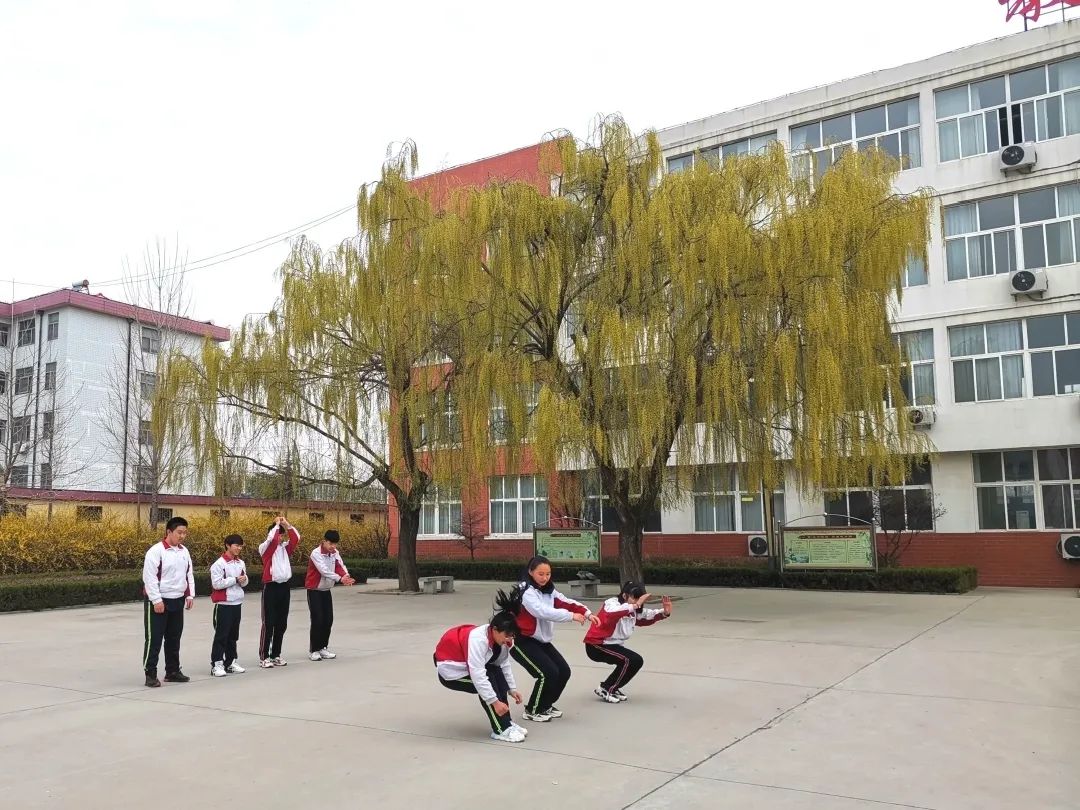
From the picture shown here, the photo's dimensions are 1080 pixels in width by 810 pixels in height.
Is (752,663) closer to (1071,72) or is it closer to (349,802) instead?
(349,802)

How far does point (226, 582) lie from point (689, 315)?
24.7 feet

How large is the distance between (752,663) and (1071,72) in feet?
54.9

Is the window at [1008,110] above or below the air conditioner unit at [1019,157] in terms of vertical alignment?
above

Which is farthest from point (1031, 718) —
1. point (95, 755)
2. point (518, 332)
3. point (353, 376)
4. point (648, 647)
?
point (353, 376)

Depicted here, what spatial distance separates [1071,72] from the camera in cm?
1942

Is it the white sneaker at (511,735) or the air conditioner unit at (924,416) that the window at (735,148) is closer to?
the air conditioner unit at (924,416)

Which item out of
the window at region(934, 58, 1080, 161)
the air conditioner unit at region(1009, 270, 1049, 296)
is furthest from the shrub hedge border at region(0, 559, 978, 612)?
the window at region(934, 58, 1080, 161)

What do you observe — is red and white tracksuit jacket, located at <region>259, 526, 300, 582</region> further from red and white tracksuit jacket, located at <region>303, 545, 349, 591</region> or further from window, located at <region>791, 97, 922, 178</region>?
window, located at <region>791, 97, 922, 178</region>

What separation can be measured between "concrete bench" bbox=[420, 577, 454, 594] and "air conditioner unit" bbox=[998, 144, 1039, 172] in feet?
49.1

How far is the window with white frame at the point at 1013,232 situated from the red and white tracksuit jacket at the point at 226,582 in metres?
15.7

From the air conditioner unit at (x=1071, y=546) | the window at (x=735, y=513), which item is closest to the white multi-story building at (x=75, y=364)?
the window at (x=735, y=513)

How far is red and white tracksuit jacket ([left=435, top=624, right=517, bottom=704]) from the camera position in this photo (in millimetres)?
5801

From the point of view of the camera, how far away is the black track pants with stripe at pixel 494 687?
5926 mm

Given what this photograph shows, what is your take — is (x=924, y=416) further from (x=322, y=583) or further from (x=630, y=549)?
(x=322, y=583)
